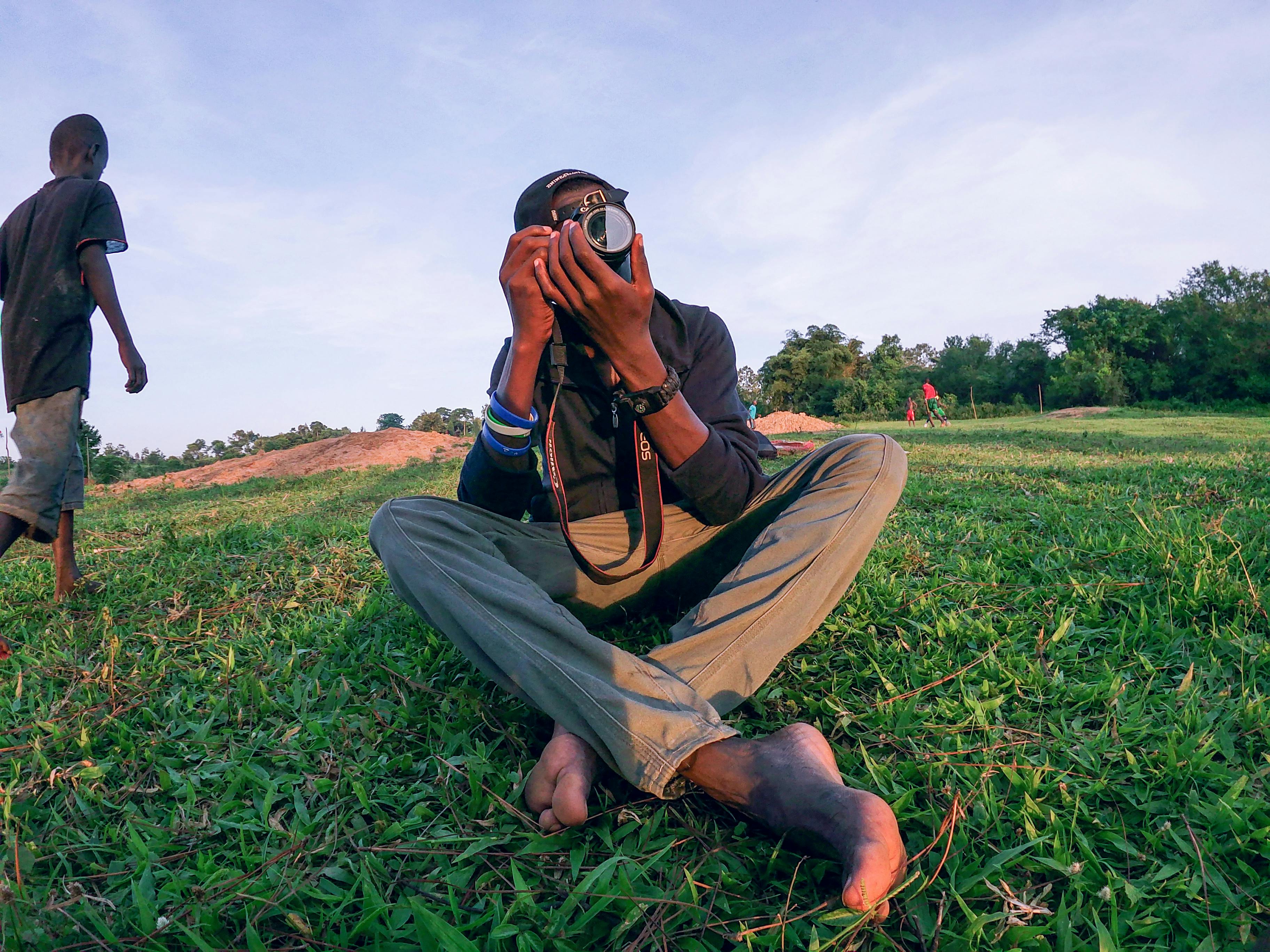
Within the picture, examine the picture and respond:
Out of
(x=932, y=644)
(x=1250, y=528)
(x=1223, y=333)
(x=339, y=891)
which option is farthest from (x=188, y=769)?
(x=1223, y=333)

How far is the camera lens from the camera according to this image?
1688 millimetres

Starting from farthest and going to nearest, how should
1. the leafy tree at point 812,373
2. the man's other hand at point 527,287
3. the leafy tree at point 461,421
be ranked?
the leafy tree at point 812,373
the leafy tree at point 461,421
the man's other hand at point 527,287

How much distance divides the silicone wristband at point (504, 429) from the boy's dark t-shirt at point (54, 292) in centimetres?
203

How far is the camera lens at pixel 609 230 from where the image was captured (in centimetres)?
169

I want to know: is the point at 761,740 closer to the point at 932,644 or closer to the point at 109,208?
the point at 932,644

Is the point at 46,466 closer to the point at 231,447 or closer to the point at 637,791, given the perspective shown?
the point at 637,791

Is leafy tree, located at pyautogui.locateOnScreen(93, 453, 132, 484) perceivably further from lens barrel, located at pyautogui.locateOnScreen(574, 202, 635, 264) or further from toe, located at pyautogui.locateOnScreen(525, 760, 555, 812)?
toe, located at pyautogui.locateOnScreen(525, 760, 555, 812)

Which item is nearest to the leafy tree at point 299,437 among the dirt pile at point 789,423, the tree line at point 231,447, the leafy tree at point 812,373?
the tree line at point 231,447

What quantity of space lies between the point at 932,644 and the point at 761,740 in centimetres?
88

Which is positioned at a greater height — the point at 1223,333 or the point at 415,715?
the point at 1223,333

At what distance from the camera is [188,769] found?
5.24 feet

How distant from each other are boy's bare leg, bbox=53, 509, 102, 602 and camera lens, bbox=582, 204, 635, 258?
7.97 feet

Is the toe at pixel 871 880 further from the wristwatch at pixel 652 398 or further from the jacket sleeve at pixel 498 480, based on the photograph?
the jacket sleeve at pixel 498 480

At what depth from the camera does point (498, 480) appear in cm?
202
